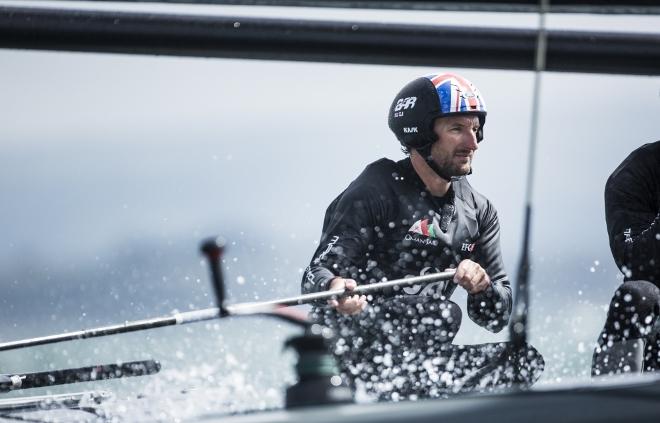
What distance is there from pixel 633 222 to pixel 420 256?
0.70 m

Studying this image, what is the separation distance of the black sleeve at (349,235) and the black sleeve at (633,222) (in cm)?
73

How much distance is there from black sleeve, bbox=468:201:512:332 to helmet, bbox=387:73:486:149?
331 mm

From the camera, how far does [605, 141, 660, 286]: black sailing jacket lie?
314 centimetres

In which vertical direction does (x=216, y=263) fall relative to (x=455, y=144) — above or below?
below

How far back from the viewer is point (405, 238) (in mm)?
3514


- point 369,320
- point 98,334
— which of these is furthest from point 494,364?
point 98,334

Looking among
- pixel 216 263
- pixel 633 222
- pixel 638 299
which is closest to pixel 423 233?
pixel 633 222

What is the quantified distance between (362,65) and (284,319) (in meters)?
0.47

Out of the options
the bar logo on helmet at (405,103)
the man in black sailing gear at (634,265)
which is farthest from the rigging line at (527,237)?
the bar logo on helmet at (405,103)

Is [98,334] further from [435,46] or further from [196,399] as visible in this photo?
[435,46]

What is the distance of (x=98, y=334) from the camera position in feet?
7.32

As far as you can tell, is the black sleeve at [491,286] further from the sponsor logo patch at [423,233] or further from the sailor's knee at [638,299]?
the sailor's knee at [638,299]

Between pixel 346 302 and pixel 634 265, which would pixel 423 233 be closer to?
pixel 346 302

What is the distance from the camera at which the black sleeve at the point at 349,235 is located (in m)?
3.37
